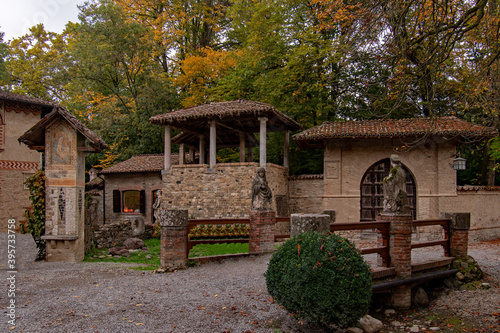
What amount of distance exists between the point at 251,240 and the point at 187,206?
23.0 ft

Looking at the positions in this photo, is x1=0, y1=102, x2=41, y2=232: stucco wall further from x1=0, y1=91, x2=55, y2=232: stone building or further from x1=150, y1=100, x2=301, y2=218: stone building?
x1=150, y1=100, x2=301, y2=218: stone building

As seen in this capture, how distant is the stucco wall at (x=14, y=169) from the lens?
1572cm

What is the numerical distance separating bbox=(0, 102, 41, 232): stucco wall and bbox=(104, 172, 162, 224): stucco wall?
15.0 feet

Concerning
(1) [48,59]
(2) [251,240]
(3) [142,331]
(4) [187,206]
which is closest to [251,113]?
(4) [187,206]

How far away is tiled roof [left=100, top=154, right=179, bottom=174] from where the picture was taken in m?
19.8

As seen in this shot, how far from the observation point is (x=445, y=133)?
12.9 m

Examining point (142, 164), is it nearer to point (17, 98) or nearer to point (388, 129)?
point (17, 98)

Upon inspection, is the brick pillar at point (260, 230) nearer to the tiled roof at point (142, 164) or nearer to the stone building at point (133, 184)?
the tiled roof at point (142, 164)

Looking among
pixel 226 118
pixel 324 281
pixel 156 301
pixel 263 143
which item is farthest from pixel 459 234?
pixel 226 118

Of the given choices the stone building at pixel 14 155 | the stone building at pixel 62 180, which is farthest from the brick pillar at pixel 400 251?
the stone building at pixel 14 155

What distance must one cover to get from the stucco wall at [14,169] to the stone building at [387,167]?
1211 centimetres

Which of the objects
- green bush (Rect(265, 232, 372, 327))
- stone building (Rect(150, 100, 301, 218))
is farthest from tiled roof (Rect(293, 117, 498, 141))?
green bush (Rect(265, 232, 372, 327))

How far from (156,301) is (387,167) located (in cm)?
1180

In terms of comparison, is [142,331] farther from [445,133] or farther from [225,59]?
[225,59]
